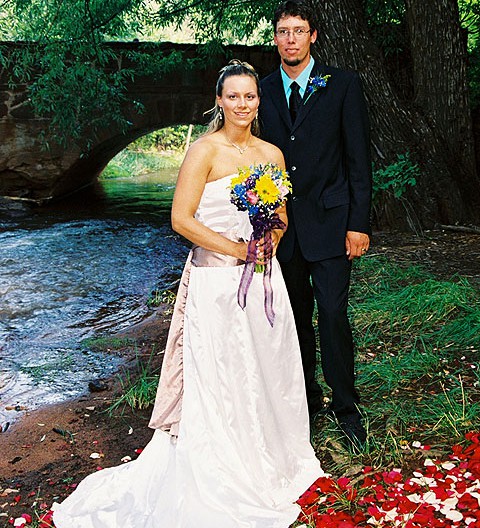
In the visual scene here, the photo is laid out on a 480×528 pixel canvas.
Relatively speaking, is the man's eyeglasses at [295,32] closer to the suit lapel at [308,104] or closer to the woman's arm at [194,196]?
the suit lapel at [308,104]

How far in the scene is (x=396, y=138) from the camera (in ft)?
24.7

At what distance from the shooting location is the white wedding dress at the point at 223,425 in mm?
3119

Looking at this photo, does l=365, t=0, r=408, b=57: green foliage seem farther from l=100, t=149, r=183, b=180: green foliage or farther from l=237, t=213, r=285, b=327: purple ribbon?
l=100, t=149, r=183, b=180: green foliage

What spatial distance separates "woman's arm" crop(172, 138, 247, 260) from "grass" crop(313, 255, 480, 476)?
125 cm

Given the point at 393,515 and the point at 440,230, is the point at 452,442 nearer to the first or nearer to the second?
the point at 393,515

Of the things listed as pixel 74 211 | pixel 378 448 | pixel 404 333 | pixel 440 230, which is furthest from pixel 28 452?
pixel 74 211

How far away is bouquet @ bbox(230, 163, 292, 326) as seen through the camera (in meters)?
2.96

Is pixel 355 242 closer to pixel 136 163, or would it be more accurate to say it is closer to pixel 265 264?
pixel 265 264

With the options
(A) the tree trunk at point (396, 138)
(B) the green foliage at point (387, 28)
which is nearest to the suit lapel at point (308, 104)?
(A) the tree trunk at point (396, 138)

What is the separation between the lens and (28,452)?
4074 mm

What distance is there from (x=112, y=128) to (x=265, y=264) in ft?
30.0

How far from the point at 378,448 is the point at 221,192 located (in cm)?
149

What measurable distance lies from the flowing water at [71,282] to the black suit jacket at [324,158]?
238 cm

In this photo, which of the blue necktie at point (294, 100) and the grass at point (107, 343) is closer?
the blue necktie at point (294, 100)
